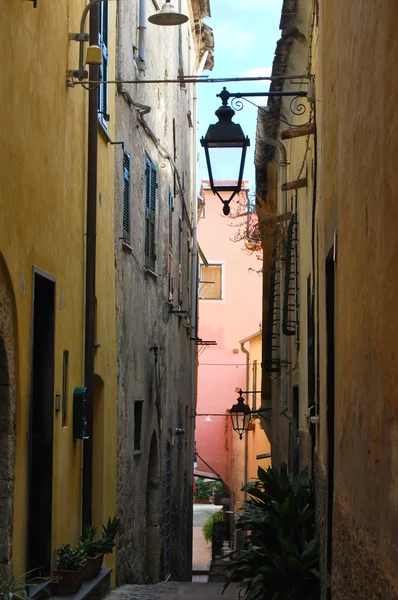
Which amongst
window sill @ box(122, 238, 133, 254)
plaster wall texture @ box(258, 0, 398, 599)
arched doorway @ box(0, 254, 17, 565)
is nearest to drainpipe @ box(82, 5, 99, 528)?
window sill @ box(122, 238, 133, 254)

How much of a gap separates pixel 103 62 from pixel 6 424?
17.8ft

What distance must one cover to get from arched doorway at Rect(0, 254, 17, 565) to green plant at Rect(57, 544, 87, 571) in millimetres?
1453

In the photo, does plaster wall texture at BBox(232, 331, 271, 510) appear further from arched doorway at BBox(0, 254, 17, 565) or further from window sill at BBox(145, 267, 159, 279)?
arched doorway at BBox(0, 254, 17, 565)

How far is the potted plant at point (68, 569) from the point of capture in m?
7.91

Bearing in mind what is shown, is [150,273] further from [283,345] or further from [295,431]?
[295,431]

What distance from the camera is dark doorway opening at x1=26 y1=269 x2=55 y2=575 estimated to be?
7.94m

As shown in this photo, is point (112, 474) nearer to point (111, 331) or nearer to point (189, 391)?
point (111, 331)

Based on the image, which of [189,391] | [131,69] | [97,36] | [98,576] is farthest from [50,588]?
[189,391]

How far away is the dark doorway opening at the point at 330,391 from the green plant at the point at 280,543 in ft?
2.84

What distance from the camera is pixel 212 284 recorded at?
40.2 metres

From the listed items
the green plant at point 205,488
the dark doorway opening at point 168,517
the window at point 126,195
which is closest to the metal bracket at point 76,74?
the window at point 126,195

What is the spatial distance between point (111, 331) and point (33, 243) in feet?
13.4

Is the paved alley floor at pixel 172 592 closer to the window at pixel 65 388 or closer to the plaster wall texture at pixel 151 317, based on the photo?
the plaster wall texture at pixel 151 317

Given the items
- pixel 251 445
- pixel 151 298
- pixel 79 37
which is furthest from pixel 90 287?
pixel 251 445
